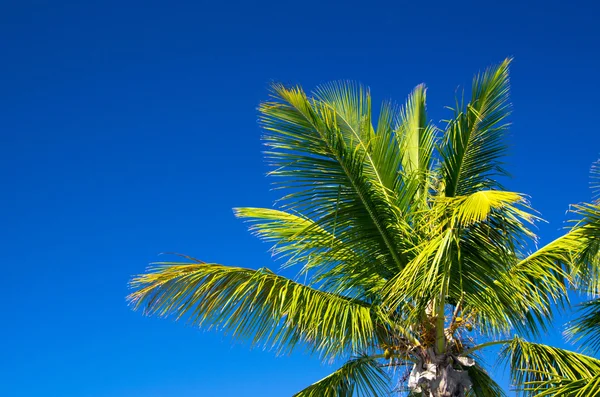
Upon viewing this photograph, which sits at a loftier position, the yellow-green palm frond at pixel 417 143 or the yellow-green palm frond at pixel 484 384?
the yellow-green palm frond at pixel 417 143

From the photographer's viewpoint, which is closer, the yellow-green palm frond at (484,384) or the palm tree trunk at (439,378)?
the palm tree trunk at (439,378)

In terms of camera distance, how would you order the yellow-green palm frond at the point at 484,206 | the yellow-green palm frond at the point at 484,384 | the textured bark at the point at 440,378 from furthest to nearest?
the yellow-green palm frond at the point at 484,384 → the textured bark at the point at 440,378 → the yellow-green palm frond at the point at 484,206

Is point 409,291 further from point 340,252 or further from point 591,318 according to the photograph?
point 591,318

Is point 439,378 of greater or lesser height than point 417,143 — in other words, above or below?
below

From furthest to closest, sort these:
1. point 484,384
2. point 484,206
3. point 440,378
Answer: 1. point 484,384
2. point 440,378
3. point 484,206

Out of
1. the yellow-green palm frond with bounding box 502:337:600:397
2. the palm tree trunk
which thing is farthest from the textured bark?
the yellow-green palm frond with bounding box 502:337:600:397

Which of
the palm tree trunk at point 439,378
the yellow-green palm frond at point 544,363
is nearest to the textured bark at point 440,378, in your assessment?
the palm tree trunk at point 439,378

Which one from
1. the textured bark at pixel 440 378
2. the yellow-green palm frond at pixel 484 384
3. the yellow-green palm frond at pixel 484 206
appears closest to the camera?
the yellow-green palm frond at pixel 484 206

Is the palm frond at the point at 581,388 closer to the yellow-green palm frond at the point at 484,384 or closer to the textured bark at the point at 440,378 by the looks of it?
the textured bark at the point at 440,378

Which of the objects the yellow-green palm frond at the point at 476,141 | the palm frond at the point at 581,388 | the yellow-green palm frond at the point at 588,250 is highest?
the yellow-green palm frond at the point at 476,141

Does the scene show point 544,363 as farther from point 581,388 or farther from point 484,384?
point 581,388

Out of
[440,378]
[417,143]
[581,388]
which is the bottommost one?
[581,388]

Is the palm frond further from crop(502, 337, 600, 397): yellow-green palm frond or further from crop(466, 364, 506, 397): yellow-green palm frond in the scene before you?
crop(466, 364, 506, 397): yellow-green palm frond

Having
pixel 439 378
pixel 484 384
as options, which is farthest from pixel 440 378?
pixel 484 384
